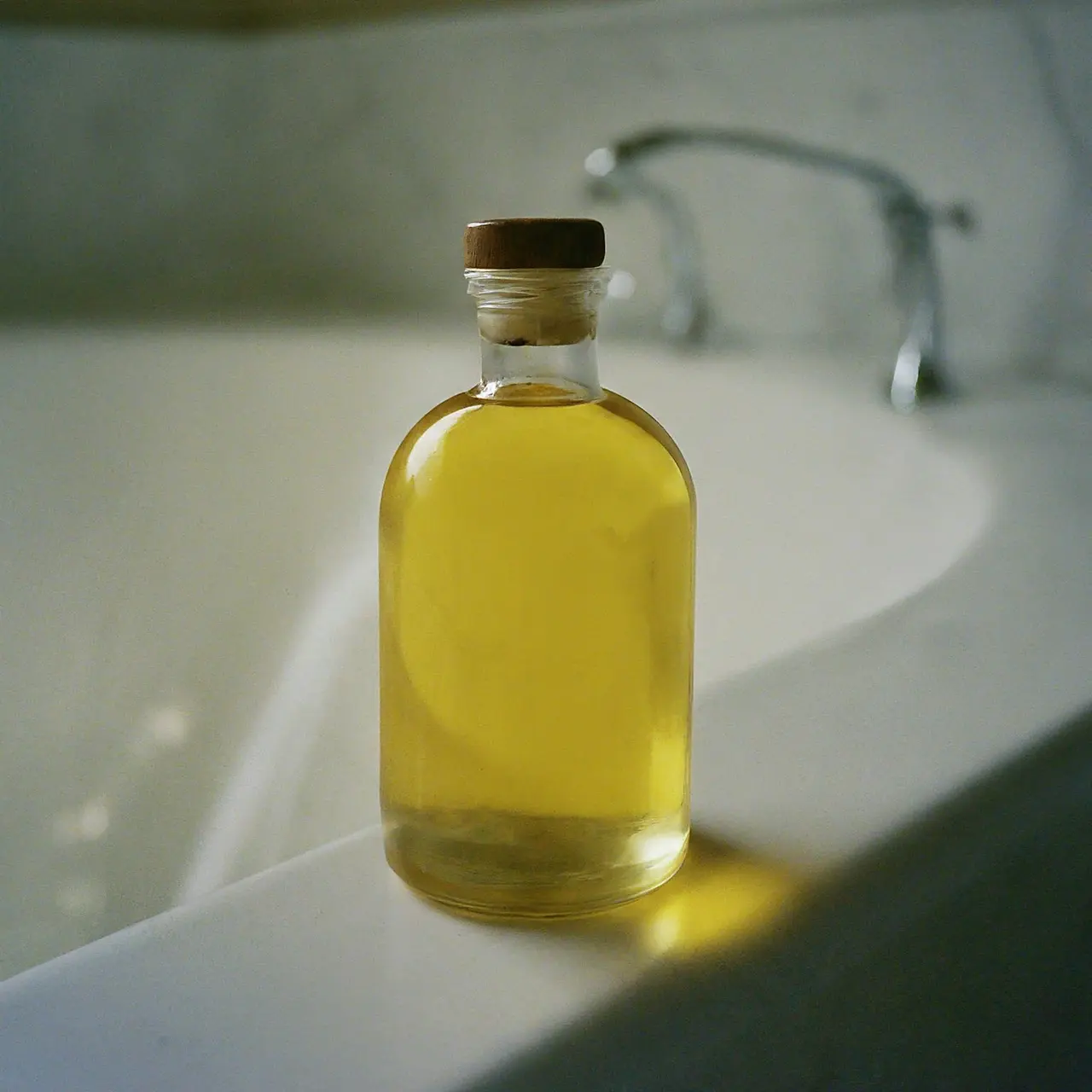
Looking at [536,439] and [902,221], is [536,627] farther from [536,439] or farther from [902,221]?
[902,221]

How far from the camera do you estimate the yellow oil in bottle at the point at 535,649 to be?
1.00ft

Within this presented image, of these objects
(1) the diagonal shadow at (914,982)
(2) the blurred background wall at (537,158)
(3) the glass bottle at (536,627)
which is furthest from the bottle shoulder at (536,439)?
(2) the blurred background wall at (537,158)

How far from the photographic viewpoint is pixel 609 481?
0.31 m

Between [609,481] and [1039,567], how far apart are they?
27cm

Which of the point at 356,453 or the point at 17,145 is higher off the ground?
the point at 17,145

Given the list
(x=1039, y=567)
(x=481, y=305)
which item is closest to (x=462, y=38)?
(x=1039, y=567)

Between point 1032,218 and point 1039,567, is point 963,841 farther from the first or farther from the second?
point 1032,218

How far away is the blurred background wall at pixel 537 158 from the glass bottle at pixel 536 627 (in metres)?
0.75

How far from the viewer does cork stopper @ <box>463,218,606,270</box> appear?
285 millimetres

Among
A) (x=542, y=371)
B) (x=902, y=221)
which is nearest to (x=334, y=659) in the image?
(x=902, y=221)

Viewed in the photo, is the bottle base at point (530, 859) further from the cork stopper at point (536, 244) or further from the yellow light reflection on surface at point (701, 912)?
the cork stopper at point (536, 244)

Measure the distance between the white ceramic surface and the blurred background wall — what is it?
0.12m

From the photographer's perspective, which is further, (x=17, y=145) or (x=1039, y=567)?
(x=17, y=145)

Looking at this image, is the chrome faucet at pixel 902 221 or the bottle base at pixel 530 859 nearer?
the bottle base at pixel 530 859
